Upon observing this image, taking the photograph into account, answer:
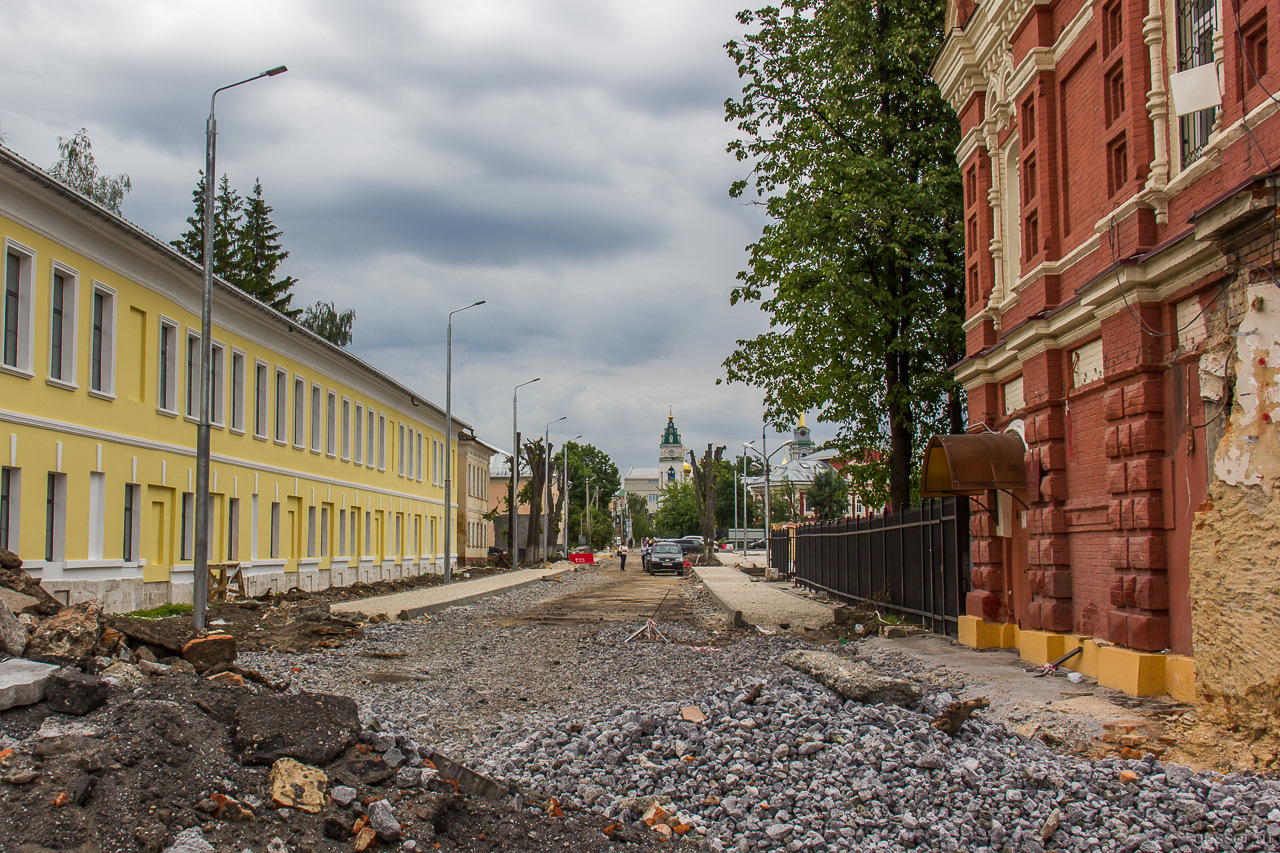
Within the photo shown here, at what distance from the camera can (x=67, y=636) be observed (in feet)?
29.7

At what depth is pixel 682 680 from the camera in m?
12.4

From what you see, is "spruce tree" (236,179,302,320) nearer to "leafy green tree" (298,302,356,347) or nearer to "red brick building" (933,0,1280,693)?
"leafy green tree" (298,302,356,347)

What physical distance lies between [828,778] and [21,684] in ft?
17.3

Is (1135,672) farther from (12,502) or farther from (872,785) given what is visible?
(12,502)

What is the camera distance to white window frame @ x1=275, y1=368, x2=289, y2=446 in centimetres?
3086

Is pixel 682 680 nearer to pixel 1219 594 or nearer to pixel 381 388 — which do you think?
pixel 1219 594

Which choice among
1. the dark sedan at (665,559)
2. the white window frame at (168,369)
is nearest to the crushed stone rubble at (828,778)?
the white window frame at (168,369)

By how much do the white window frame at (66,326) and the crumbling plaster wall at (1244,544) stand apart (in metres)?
18.4

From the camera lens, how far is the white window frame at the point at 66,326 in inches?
750

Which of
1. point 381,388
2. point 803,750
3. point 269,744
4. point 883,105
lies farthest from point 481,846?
point 381,388

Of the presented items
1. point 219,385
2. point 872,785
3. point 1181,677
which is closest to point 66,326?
point 219,385

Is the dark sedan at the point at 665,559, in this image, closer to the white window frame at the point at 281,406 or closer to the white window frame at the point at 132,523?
the white window frame at the point at 281,406

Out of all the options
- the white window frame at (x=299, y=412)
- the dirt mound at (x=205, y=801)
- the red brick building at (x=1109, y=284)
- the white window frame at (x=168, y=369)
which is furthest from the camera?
the white window frame at (x=299, y=412)

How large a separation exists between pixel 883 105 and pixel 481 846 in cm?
1952
